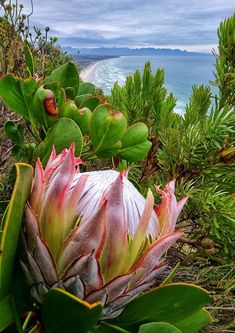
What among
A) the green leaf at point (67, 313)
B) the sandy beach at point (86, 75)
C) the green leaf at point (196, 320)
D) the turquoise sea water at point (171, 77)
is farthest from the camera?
the sandy beach at point (86, 75)

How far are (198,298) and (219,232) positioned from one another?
453 mm

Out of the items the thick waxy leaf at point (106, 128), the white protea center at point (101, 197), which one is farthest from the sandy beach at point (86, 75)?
the white protea center at point (101, 197)

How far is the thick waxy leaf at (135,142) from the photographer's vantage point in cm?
87

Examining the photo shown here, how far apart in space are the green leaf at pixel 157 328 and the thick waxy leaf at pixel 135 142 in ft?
1.26

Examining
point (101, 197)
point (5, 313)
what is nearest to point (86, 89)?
point (101, 197)

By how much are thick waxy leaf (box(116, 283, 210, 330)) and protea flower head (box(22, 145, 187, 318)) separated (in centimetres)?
5

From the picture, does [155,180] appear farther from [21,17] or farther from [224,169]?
[21,17]

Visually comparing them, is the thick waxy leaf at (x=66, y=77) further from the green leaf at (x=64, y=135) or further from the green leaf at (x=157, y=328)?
the green leaf at (x=157, y=328)

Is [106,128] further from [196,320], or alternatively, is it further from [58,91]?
[196,320]

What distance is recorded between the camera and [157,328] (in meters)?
0.58

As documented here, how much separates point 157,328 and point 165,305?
0.04m

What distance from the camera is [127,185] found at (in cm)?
64

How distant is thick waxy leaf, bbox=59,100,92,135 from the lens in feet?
2.70

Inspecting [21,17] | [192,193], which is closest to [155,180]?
[192,193]
